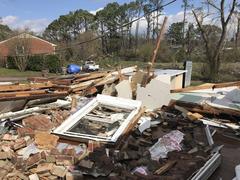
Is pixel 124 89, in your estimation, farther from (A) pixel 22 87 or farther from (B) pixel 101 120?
(A) pixel 22 87

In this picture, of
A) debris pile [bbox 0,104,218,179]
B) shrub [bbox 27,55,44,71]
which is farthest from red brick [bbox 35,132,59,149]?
shrub [bbox 27,55,44,71]

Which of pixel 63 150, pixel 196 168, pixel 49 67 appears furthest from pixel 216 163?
pixel 49 67

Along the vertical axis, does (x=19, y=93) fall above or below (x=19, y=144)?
above

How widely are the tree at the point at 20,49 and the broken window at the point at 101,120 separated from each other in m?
27.4

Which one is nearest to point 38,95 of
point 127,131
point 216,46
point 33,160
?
point 127,131

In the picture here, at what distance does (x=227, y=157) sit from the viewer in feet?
17.7

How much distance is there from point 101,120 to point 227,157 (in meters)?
2.42

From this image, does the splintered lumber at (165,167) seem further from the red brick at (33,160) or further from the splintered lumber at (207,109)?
the splintered lumber at (207,109)

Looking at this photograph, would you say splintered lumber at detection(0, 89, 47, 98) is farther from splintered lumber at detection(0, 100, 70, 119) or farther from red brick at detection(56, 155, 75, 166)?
red brick at detection(56, 155, 75, 166)

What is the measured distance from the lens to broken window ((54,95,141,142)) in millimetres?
5492

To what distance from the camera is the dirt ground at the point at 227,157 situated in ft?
15.3

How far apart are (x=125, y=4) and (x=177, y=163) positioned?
40.4 meters

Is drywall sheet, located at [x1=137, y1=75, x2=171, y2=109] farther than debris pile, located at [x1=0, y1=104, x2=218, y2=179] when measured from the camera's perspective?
Yes

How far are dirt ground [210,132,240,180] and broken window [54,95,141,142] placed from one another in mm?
1731
